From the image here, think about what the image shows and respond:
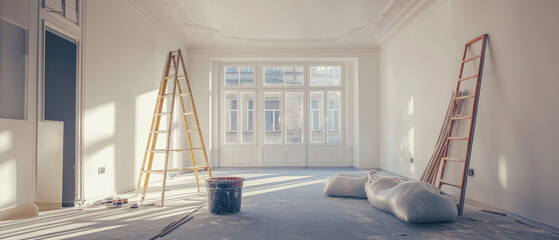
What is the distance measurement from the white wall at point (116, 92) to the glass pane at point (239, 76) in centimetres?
302

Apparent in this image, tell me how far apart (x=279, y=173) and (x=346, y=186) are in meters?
3.32

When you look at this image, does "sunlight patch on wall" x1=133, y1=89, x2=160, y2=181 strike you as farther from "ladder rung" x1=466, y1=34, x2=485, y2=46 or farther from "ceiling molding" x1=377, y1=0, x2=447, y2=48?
"ladder rung" x1=466, y1=34, x2=485, y2=46

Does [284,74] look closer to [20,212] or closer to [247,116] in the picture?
[247,116]

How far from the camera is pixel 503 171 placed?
13.5ft

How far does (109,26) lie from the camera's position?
5.14m

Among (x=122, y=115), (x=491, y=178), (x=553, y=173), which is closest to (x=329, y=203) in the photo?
(x=491, y=178)

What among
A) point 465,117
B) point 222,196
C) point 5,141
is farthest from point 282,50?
point 5,141

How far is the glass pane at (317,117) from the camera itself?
381 inches

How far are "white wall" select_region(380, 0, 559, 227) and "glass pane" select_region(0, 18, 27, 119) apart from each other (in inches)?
204

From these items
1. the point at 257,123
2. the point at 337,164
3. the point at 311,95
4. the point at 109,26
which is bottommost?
the point at 337,164

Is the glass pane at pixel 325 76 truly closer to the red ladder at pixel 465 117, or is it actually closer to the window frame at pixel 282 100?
the window frame at pixel 282 100

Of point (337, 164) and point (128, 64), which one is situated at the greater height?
point (128, 64)

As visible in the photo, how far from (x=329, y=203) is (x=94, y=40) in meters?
3.76

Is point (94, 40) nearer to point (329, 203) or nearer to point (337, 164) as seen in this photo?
point (329, 203)
